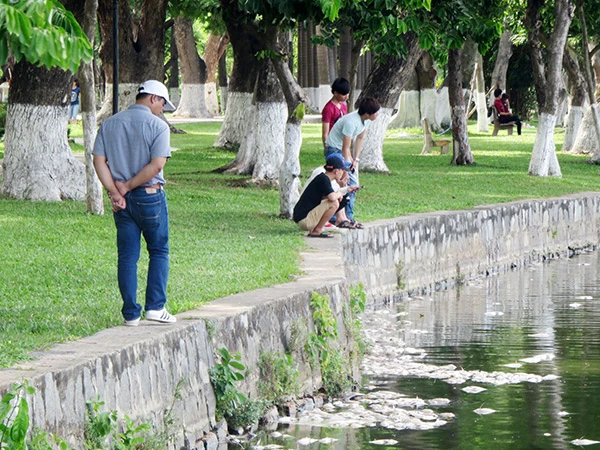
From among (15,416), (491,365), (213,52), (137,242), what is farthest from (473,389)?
(213,52)

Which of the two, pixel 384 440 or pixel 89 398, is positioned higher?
pixel 89 398

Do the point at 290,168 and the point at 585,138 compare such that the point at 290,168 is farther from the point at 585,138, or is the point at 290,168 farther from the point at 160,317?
the point at 585,138

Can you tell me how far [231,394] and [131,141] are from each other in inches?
67.9

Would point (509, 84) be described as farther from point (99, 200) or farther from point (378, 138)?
point (99, 200)

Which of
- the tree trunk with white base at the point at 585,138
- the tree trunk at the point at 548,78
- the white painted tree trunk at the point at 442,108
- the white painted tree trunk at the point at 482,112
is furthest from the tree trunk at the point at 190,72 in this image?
the tree trunk at the point at 548,78

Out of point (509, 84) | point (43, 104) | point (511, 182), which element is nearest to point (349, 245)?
point (43, 104)

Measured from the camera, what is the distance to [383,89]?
864 inches

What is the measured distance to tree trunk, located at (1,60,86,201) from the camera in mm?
15875

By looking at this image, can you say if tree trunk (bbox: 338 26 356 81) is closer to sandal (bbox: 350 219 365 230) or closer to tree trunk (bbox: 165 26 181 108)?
tree trunk (bbox: 165 26 181 108)

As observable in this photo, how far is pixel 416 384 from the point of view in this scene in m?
10.1

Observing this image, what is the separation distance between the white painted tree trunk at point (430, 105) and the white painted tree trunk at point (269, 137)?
1658 cm

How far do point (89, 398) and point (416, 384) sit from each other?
12.8 feet

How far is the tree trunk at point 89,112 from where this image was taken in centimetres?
1397

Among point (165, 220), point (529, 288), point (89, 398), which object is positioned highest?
point (165, 220)
